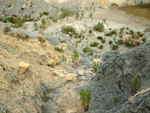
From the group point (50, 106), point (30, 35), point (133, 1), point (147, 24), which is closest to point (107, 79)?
point (50, 106)

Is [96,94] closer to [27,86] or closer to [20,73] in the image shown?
[27,86]

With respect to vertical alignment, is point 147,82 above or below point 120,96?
above

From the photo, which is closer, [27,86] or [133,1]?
[27,86]

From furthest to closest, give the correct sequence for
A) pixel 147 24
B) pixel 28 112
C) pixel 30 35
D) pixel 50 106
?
1. pixel 147 24
2. pixel 30 35
3. pixel 50 106
4. pixel 28 112

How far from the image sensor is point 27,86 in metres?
3.57

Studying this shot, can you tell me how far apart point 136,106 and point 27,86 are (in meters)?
2.85

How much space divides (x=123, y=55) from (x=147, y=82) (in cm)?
125

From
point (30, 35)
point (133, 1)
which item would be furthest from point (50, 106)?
point (133, 1)

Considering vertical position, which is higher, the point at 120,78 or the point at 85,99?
the point at 120,78

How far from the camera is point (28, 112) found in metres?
2.83

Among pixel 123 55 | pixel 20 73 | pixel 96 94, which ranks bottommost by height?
pixel 96 94

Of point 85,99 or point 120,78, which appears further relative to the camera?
point 120,78

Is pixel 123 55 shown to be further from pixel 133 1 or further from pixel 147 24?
pixel 133 1

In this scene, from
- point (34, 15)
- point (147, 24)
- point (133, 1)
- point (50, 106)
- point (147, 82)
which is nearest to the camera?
point (147, 82)
